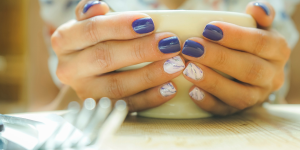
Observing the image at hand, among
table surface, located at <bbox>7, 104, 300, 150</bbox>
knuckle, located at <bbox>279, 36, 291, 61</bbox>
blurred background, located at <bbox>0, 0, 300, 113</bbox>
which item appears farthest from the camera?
blurred background, located at <bbox>0, 0, 300, 113</bbox>

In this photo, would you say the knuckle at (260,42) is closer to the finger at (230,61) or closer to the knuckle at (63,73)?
the finger at (230,61)

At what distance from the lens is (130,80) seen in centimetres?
35

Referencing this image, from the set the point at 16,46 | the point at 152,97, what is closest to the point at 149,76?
the point at 152,97

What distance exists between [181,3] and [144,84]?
666mm

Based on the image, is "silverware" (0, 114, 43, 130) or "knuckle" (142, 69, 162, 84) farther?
"knuckle" (142, 69, 162, 84)

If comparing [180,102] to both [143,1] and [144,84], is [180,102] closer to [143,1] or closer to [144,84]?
[144,84]

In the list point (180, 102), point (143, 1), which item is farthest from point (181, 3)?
point (180, 102)

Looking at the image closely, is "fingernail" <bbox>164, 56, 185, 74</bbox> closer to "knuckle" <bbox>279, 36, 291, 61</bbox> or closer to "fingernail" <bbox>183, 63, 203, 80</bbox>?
"fingernail" <bbox>183, 63, 203, 80</bbox>

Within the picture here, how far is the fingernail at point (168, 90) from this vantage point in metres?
0.31

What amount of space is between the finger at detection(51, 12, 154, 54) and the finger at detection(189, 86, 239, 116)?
4.5 inches

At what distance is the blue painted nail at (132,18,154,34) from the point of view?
11.2 inches

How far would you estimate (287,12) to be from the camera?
105 cm

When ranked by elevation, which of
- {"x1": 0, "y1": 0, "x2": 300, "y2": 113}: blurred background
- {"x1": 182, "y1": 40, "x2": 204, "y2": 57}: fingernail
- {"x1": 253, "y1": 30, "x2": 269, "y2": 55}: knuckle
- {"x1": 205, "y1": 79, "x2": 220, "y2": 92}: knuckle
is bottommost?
{"x1": 205, "y1": 79, "x2": 220, "y2": 92}: knuckle

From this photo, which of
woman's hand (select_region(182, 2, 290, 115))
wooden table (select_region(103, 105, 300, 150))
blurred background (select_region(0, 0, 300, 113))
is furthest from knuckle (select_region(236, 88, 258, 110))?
blurred background (select_region(0, 0, 300, 113))
